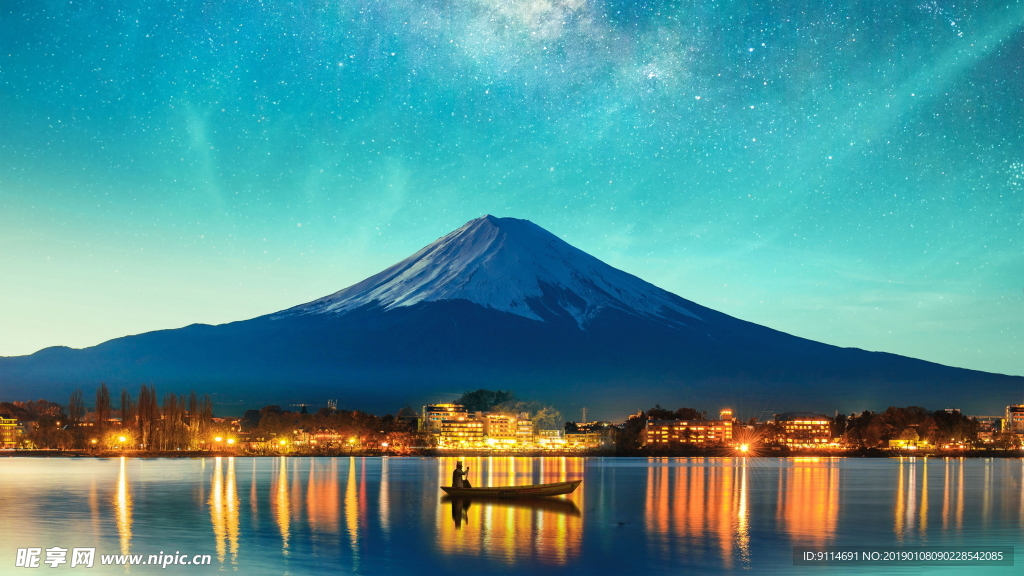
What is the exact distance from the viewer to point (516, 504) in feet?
121

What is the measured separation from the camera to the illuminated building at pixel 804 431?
6644 inches

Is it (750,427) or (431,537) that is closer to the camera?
(431,537)

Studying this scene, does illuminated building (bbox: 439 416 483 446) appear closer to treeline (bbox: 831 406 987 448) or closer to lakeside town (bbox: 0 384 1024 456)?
lakeside town (bbox: 0 384 1024 456)

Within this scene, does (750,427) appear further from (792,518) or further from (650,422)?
(792,518)

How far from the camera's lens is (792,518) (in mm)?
33969

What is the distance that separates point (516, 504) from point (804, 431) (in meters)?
145

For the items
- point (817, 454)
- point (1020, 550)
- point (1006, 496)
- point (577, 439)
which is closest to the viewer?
Answer: point (1020, 550)

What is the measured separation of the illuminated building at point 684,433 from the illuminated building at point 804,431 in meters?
10.2

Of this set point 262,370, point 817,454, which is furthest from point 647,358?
point 262,370

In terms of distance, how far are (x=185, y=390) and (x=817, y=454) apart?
111952 millimetres

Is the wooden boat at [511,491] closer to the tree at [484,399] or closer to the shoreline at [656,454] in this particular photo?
the shoreline at [656,454]

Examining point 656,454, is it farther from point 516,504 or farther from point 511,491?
point 516,504

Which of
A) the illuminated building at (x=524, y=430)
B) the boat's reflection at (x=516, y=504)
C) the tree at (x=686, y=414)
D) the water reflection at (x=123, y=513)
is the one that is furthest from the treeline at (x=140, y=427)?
the tree at (x=686, y=414)

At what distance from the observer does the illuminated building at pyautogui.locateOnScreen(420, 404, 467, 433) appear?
173625 mm
